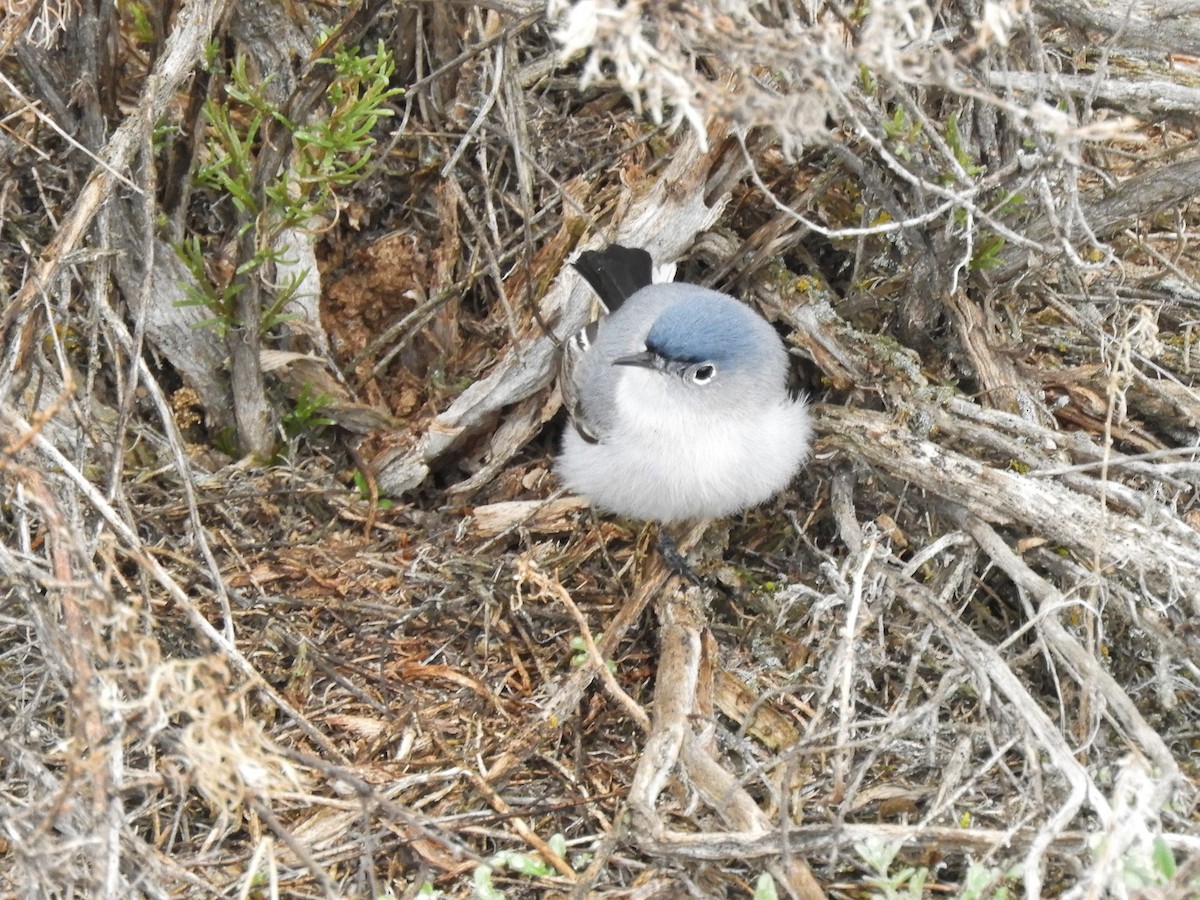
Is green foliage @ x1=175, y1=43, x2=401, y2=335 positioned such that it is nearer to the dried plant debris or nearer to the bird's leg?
the dried plant debris

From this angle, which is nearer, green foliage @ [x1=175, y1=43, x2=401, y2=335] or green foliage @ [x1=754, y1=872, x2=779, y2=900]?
green foliage @ [x1=754, y1=872, x2=779, y2=900]

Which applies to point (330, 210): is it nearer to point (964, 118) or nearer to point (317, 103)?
point (317, 103)

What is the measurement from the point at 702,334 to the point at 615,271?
0.50 meters

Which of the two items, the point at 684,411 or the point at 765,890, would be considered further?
the point at 684,411

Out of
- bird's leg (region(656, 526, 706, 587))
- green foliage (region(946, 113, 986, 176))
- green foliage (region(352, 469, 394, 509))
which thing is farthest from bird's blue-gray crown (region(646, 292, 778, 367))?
green foliage (region(352, 469, 394, 509))

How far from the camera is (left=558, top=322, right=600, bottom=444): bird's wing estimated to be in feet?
12.9

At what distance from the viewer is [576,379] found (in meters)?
4.01

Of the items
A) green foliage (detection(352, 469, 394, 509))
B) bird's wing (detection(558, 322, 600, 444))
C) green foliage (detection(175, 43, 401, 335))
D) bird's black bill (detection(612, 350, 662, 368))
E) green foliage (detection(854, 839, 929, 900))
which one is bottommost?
green foliage (detection(352, 469, 394, 509))

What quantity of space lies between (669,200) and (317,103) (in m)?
1.16

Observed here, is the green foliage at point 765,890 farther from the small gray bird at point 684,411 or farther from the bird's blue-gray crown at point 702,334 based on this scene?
the bird's blue-gray crown at point 702,334

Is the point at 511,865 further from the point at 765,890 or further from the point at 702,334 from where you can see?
the point at 702,334

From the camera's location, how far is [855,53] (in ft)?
6.66

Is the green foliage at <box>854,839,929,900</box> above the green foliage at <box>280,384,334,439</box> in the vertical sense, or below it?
below

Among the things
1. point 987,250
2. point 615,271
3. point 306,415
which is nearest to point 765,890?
point 987,250
